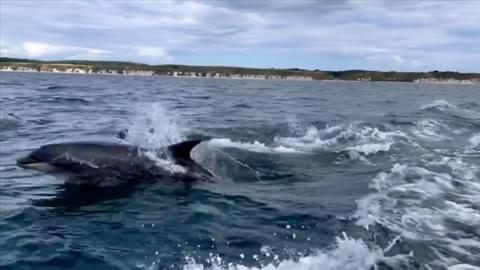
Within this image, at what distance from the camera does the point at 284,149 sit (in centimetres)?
1944

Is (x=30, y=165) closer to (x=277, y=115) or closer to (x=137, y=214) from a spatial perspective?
(x=137, y=214)

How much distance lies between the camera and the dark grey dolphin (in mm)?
11922

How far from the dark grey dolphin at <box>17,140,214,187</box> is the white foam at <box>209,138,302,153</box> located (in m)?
6.16

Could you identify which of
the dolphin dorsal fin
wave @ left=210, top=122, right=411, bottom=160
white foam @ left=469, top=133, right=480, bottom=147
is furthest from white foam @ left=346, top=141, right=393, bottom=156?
the dolphin dorsal fin

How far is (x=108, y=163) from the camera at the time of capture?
12.1m

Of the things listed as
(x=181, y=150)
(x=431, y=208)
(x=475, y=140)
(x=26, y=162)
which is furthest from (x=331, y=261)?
(x=475, y=140)

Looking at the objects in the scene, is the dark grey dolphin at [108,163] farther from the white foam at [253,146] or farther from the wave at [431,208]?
the white foam at [253,146]

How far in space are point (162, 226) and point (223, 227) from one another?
1.05 meters

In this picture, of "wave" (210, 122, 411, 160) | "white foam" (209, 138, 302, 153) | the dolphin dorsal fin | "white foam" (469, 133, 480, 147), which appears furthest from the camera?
"white foam" (469, 133, 480, 147)

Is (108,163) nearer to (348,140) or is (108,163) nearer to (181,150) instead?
(181,150)

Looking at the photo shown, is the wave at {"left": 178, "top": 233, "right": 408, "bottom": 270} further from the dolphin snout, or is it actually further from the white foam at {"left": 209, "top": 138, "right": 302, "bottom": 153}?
the white foam at {"left": 209, "top": 138, "right": 302, "bottom": 153}

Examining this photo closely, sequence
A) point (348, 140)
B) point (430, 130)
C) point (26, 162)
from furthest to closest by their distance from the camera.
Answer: point (430, 130) → point (348, 140) → point (26, 162)

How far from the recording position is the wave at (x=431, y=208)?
30.0 ft

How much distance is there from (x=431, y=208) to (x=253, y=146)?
8.95 meters
